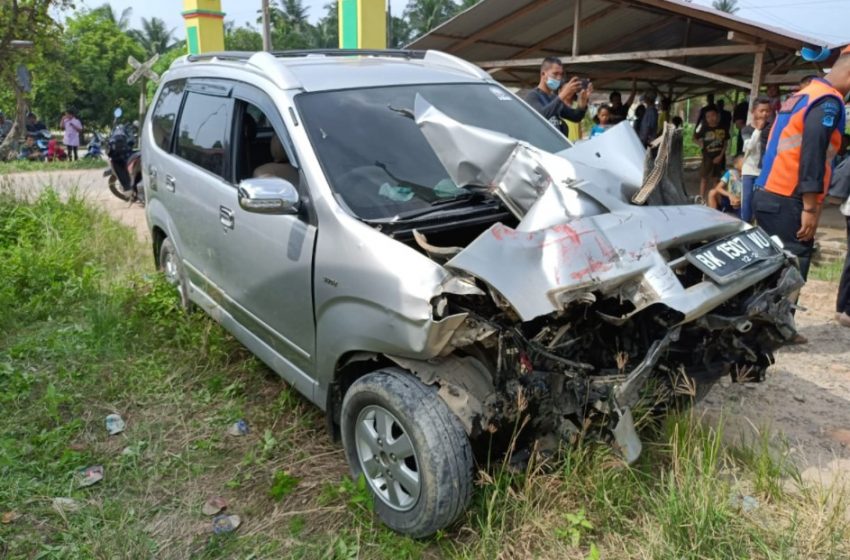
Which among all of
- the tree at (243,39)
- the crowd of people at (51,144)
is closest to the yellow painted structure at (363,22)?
the crowd of people at (51,144)

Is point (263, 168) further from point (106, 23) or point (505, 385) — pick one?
point (106, 23)

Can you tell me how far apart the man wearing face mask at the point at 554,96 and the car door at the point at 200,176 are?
8.84 feet

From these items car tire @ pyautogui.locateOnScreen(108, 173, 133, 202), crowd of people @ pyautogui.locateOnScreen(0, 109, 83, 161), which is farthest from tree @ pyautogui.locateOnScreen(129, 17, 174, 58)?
car tire @ pyautogui.locateOnScreen(108, 173, 133, 202)

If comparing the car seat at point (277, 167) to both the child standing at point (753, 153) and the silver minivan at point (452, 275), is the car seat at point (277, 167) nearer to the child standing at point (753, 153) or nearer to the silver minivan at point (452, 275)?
the silver minivan at point (452, 275)

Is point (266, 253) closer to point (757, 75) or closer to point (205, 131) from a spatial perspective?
point (205, 131)

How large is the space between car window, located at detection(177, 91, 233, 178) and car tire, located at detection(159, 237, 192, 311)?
2.52 feet

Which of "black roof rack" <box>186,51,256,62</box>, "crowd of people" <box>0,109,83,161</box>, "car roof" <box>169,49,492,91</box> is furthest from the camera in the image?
"crowd of people" <box>0,109,83,161</box>

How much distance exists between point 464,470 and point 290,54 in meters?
2.76

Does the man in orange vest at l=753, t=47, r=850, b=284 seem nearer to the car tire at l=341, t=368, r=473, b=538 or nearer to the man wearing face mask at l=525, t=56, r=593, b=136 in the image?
the man wearing face mask at l=525, t=56, r=593, b=136

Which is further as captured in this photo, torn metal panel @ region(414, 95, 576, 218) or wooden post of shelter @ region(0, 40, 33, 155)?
wooden post of shelter @ region(0, 40, 33, 155)

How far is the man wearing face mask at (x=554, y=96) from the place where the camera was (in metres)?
5.49

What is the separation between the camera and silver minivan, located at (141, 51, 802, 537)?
2404 mm

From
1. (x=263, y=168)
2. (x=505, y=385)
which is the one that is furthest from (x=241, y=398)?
(x=505, y=385)

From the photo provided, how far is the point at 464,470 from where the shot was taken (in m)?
2.44
